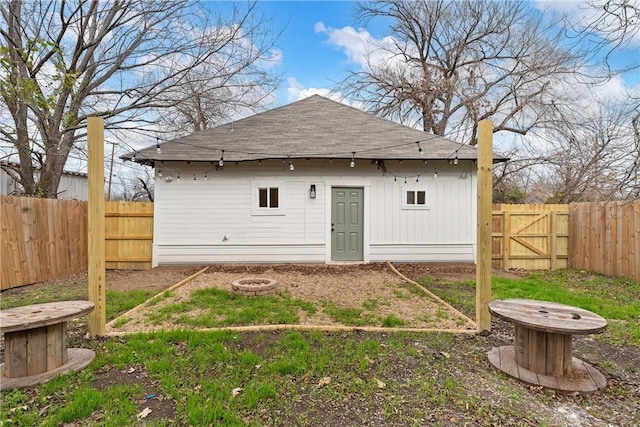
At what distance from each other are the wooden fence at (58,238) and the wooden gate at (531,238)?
9422 millimetres

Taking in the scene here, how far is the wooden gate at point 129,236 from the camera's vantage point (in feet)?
27.2

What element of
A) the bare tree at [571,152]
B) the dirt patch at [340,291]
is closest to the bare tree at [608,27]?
the dirt patch at [340,291]

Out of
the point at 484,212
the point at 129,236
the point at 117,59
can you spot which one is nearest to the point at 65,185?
the point at 117,59

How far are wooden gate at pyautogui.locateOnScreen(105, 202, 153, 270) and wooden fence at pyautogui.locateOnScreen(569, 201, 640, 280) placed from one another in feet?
35.4

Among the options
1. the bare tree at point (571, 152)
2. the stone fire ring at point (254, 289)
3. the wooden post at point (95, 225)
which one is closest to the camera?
the wooden post at point (95, 225)

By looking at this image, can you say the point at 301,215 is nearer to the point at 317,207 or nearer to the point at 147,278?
the point at 317,207

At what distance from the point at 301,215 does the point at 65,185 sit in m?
13.1

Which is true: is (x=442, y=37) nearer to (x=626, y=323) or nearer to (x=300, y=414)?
(x=626, y=323)

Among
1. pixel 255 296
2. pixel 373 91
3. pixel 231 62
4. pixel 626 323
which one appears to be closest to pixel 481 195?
pixel 626 323

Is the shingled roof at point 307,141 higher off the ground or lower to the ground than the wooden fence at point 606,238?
higher

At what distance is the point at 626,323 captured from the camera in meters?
4.20

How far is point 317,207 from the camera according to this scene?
8.52 metres

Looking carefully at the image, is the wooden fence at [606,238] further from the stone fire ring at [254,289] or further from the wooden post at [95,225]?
the wooden post at [95,225]

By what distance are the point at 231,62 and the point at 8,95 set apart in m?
6.26
